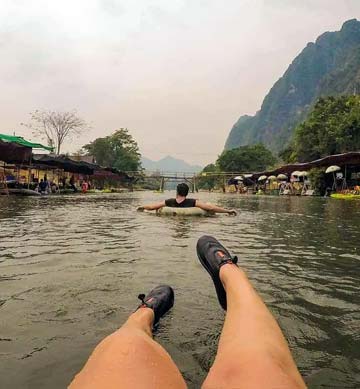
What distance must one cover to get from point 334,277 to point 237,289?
A: 2269mm

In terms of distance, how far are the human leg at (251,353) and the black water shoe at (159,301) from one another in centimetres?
68

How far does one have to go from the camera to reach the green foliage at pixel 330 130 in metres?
38.8

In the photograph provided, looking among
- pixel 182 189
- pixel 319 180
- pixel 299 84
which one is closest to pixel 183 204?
pixel 182 189

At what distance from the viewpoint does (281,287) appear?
368 cm

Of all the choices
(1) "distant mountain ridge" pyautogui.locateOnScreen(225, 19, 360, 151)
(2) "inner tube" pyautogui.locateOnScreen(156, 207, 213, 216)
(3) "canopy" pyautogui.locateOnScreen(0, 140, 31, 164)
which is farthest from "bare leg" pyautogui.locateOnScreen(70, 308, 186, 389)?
(1) "distant mountain ridge" pyautogui.locateOnScreen(225, 19, 360, 151)

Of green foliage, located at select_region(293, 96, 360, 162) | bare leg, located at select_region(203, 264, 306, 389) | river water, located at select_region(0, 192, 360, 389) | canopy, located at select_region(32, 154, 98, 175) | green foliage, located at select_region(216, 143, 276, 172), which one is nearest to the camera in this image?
bare leg, located at select_region(203, 264, 306, 389)

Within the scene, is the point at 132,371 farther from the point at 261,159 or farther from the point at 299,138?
the point at 261,159

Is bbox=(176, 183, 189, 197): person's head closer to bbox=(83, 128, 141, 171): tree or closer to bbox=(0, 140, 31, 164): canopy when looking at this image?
bbox=(0, 140, 31, 164): canopy

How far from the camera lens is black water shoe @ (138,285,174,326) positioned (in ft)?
8.65

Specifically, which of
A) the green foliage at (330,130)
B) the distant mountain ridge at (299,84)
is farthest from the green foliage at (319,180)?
the distant mountain ridge at (299,84)

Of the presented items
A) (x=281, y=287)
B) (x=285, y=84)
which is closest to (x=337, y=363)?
(x=281, y=287)

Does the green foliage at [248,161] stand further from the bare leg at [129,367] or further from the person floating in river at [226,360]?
the bare leg at [129,367]

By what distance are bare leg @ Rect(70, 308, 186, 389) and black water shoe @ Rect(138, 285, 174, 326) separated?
73 cm

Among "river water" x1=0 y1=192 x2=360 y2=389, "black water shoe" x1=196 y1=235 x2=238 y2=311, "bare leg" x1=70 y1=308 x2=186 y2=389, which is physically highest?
"black water shoe" x1=196 y1=235 x2=238 y2=311
